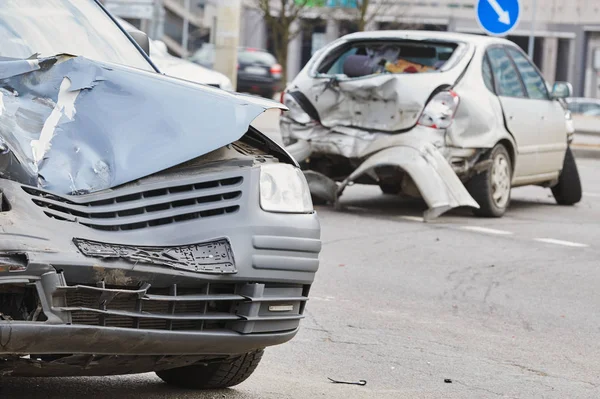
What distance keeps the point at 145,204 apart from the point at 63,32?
5.49 ft

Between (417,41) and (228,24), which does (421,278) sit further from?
(228,24)

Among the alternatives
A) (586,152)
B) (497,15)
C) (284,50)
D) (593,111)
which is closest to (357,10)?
(284,50)

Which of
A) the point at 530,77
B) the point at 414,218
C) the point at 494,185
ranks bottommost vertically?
the point at 414,218

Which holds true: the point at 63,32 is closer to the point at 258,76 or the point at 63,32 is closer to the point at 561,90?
the point at 561,90

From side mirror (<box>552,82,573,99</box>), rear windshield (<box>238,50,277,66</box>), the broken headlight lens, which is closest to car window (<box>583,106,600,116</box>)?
rear windshield (<box>238,50,277,66</box>)

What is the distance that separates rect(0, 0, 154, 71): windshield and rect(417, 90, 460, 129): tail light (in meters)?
5.36

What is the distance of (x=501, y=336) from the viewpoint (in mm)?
6430

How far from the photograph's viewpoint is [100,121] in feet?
13.7

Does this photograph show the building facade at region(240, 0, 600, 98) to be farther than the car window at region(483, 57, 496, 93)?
Yes

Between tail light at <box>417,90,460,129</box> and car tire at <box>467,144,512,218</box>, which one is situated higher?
tail light at <box>417,90,460,129</box>

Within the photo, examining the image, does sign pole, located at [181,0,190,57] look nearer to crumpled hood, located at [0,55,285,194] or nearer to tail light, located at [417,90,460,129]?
tail light, located at [417,90,460,129]

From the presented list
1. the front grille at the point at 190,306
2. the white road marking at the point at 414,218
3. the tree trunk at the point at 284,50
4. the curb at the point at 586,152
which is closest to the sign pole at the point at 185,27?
the tree trunk at the point at 284,50

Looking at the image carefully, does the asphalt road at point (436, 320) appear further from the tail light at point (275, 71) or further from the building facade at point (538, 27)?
the building facade at point (538, 27)

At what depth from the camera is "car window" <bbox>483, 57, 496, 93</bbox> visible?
37.5 ft
